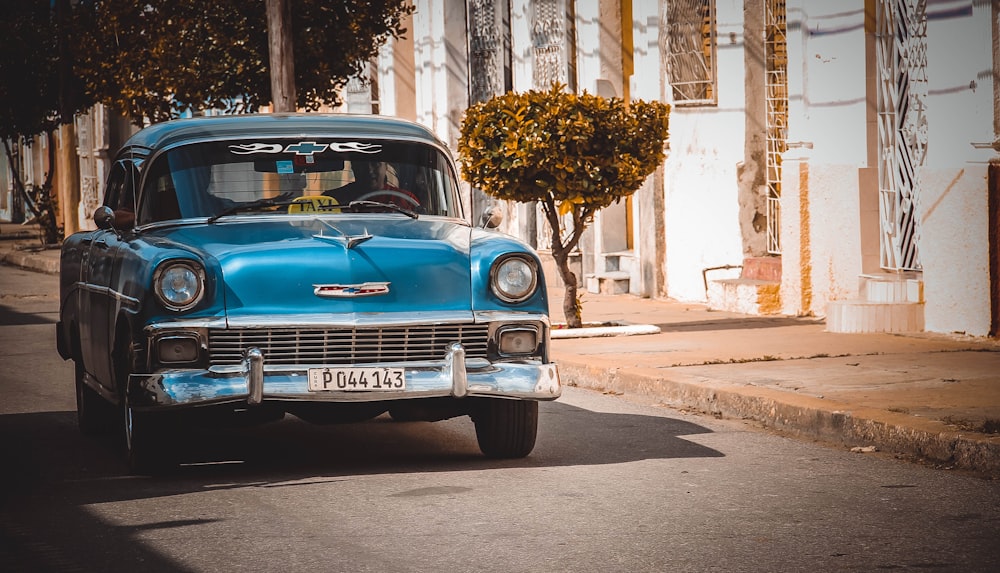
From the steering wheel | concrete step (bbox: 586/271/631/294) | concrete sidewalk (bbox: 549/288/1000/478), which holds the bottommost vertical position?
concrete sidewalk (bbox: 549/288/1000/478)

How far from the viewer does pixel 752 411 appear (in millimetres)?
9414

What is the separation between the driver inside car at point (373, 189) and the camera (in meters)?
8.42

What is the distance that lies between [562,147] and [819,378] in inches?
149

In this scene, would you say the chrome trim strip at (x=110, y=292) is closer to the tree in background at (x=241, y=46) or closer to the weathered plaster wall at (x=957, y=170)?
the weathered plaster wall at (x=957, y=170)

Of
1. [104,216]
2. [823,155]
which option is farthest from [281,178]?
[823,155]

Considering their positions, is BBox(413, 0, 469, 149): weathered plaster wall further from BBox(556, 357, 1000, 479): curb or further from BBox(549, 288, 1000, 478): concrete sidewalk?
BBox(556, 357, 1000, 479): curb

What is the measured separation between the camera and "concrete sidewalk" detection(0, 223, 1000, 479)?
320 inches

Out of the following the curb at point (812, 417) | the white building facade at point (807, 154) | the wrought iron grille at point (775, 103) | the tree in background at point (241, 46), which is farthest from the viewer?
the tree in background at point (241, 46)

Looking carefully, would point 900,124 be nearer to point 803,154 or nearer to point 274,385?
point 803,154

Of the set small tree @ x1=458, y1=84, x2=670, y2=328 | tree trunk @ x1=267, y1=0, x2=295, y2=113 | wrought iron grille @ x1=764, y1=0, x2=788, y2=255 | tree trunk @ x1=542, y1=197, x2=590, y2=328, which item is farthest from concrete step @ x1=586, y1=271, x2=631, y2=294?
small tree @ x1=458, y1=84, x2=670, y2=328

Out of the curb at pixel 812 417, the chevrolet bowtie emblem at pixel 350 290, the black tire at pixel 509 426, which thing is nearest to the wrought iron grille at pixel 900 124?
the curb at pixel 812 417

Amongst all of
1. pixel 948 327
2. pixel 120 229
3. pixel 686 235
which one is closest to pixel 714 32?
pixel 686 235

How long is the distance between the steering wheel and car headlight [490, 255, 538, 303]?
3.56 ft

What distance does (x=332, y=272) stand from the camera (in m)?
7.36
